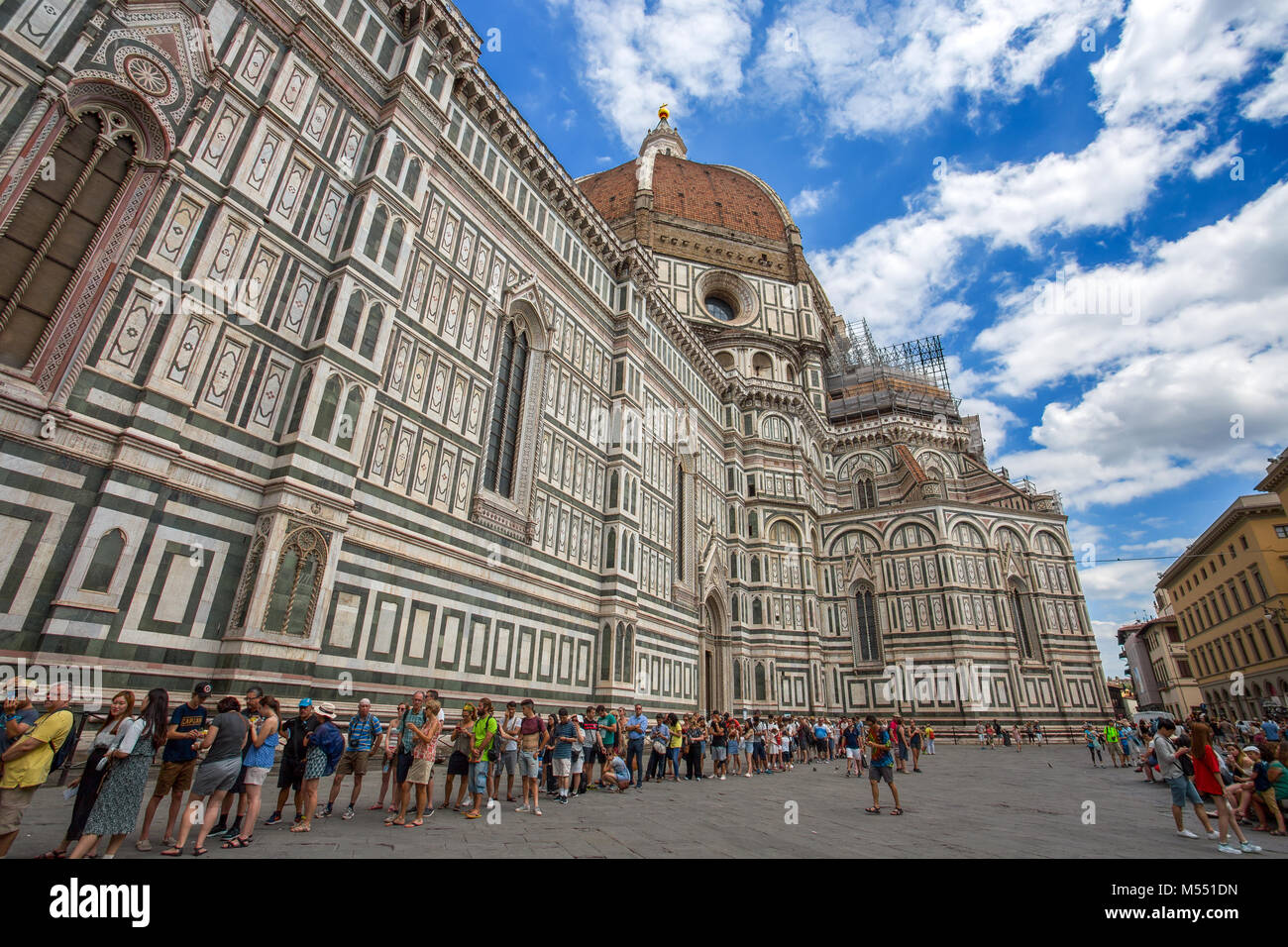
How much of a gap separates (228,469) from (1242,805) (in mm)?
15022

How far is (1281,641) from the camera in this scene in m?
28.6

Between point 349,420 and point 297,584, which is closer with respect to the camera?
point 297,584

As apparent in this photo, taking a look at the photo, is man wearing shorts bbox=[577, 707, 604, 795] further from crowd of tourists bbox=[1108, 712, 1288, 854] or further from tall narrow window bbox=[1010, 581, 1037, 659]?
tall narrow window bbox=[1010, 581, 1037, 659]

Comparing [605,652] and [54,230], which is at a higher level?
[54,230]

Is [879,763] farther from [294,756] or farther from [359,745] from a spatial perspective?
[294,756]

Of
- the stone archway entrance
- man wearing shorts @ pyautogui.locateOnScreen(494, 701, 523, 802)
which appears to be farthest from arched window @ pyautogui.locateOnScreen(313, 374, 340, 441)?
the stone archway entrance

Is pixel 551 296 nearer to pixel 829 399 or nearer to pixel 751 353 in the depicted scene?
pixel 751 353

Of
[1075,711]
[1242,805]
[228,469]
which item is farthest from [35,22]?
[1075,711]

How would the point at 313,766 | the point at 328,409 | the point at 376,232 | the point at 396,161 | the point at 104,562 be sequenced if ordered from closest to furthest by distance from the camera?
the point at 313,766 < the point at 104,562 < the point at 328,409 < the point at 376,232 < the point at 396,161

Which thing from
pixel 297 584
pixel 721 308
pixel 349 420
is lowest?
pixel 297 584

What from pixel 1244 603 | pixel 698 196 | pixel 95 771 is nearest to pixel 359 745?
pixel 95 771

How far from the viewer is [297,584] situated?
9781 mm

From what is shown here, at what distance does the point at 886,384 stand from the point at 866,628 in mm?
21117

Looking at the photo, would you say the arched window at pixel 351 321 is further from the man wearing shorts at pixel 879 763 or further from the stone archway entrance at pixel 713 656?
the stone archway entrance at pixel 713 656
